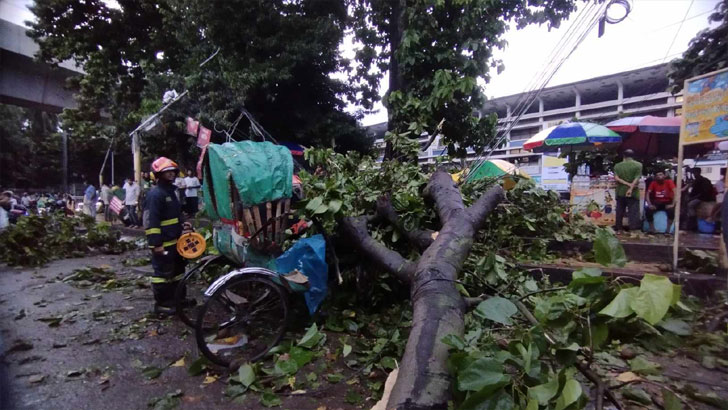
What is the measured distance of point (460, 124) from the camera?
773 centimetres

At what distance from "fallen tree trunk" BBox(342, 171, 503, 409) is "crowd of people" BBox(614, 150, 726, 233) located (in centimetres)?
144

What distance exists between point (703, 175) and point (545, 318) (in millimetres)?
1510

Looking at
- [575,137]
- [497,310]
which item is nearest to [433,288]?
[497,310]

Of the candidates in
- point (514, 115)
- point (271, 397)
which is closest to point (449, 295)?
point (271, 397)

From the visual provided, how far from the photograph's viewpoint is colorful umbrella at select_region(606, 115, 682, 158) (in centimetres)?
255

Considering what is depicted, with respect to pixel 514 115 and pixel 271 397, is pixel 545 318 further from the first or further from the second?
pixel 514 115

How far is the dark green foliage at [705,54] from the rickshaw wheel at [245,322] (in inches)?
121

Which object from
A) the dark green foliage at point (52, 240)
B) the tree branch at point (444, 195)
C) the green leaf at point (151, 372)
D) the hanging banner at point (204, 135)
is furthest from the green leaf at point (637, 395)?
the hanging banner at point (204, 135)

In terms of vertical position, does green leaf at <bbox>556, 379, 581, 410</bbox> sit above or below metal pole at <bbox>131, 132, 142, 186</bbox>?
below

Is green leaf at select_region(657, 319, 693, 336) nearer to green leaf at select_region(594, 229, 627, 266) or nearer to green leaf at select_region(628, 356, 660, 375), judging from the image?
green leaf at select_region(628, 356, 660, 375)

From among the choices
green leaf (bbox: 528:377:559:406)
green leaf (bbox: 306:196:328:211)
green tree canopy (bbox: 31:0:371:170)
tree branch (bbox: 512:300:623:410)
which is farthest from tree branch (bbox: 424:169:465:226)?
green tree canopy (bbox: 31:0:371:170)

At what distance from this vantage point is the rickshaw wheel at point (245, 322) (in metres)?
3.28

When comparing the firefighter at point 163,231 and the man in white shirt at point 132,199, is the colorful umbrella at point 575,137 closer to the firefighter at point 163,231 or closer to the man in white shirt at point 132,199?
the firefighter at point 163,231

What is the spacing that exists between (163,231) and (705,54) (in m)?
4.69
